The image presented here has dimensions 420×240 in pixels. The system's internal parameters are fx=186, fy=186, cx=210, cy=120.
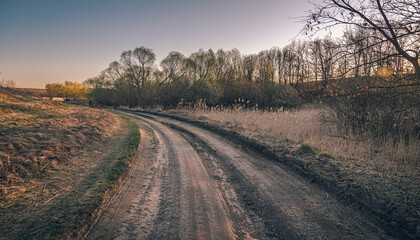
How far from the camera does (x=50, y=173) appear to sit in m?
3.81

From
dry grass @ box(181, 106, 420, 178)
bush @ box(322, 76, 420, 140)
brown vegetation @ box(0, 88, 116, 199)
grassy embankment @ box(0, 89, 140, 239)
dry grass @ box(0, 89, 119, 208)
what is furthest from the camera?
bush @ box(322, 76, 420, 140)

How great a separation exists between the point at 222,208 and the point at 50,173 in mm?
3575

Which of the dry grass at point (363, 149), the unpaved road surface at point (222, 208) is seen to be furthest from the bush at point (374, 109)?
the unpaved road surface at point (222, 208)

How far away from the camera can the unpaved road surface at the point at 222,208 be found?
97.9 inches

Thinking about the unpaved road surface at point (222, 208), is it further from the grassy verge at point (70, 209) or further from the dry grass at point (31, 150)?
the dry grass at point (31, 150)

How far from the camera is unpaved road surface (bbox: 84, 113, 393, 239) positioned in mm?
2486

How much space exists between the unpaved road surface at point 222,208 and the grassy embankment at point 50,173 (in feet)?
1.24

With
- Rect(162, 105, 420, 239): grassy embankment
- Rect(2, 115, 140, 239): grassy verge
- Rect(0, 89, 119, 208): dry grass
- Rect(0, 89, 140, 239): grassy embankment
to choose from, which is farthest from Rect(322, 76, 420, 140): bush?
Rect(0, 89, 119, 208): dry grass

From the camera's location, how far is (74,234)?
231 cm

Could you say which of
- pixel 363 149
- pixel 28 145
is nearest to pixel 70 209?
pixel 28 145

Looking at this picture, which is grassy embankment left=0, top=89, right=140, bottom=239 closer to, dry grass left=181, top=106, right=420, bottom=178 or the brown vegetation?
the brown vegetation

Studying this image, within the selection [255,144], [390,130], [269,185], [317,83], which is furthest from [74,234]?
[390,130]

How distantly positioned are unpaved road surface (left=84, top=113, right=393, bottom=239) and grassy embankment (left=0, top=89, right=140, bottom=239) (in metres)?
0.38

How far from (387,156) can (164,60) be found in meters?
31.3
